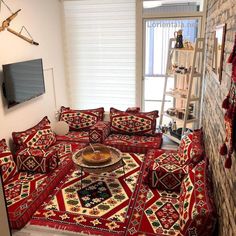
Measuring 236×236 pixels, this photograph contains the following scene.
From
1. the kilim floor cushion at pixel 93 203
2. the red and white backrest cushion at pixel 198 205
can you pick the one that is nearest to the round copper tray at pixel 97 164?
the kilim floor cushion at pixel 93 203

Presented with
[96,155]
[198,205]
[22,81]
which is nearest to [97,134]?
[96,155]

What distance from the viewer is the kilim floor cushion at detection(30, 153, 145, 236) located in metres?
2.48

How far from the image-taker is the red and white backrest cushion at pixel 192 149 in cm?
279

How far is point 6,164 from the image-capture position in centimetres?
298

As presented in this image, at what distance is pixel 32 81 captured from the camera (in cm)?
377

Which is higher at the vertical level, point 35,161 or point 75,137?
point 35,161

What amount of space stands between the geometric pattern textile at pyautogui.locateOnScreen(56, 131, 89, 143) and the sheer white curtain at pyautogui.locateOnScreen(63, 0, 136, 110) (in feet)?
3.06

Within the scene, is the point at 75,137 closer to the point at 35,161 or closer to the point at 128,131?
the point at 128,131

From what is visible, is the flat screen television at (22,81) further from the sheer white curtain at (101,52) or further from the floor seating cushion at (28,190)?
the sheer white curtain at (101,52)

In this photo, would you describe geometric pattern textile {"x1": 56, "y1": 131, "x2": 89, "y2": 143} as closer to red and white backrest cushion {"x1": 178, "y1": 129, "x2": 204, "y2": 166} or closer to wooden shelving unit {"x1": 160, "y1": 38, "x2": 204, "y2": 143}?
wooden shelving unit {"x1": 160, "y1": 38, "x2": 204, "y2": 143}

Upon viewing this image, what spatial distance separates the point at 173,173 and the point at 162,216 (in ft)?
1.69

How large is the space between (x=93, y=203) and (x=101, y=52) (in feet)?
9.74

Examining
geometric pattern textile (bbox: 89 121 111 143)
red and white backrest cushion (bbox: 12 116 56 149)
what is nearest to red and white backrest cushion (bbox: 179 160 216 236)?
geometric pattern textile (bbox: 89 121 111 143)

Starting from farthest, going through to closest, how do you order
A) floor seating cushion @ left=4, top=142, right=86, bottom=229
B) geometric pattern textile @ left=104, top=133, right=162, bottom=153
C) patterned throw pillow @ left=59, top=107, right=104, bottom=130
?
patterned throw pillow @ left=59, top=107, right=104, bottom=130 → geometric pattern textile @ left=104, top=133, right=162, bottom=153 → floor seating cushion @ left=4, top=142, right=86, bottom=229
